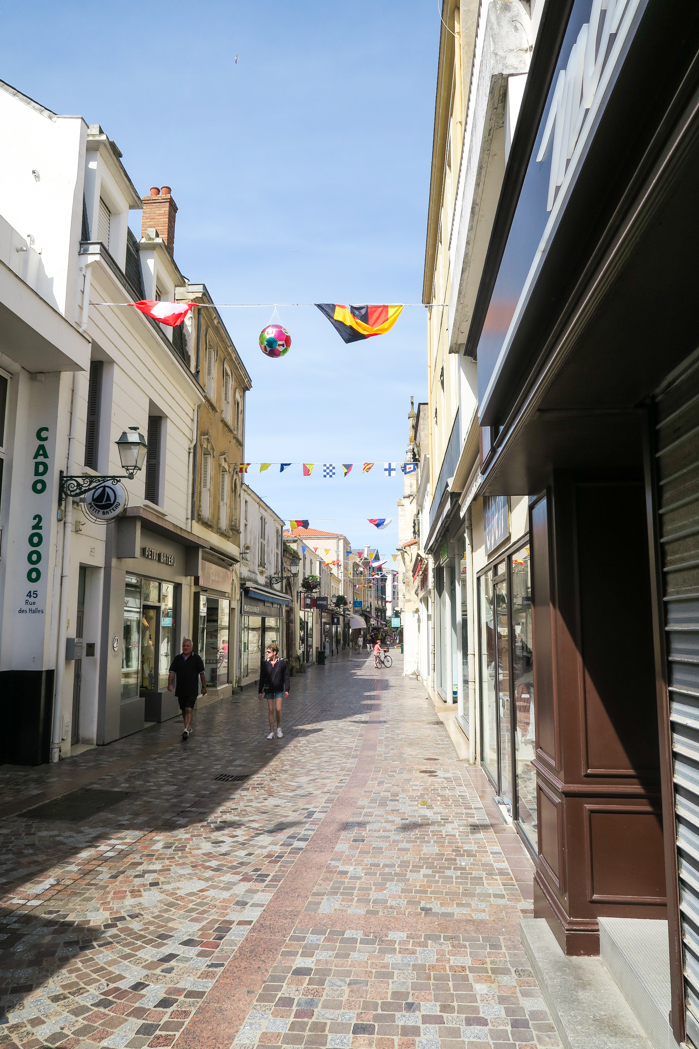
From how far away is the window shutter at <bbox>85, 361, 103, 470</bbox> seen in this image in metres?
12.1

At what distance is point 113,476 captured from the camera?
10.5 m

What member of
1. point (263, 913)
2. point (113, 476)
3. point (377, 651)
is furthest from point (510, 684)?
point (377, 651)

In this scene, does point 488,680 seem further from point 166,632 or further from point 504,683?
point 166,632

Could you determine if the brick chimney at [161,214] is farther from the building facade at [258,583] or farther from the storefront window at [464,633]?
the storefront window at [464,633]

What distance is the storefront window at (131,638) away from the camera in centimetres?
1280

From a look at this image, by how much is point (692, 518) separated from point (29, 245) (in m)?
10.6

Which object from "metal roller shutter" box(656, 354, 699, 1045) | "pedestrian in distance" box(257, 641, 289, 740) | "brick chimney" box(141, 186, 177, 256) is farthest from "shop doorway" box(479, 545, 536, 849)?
"brick chimney" box(141, 186, 177, 256)

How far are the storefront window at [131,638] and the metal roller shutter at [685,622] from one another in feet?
37.0

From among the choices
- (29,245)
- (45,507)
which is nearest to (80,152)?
(29,245)

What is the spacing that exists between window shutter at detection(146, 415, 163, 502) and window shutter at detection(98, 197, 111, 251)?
14.0 feet

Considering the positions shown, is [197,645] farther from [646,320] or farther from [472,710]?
[646,320]

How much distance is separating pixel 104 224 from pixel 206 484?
26.8 ft

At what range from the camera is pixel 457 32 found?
380 inches

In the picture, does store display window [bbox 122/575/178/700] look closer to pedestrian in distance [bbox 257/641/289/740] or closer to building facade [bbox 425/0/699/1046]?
pedestrian in distance [bbox 257/641/289/740]
